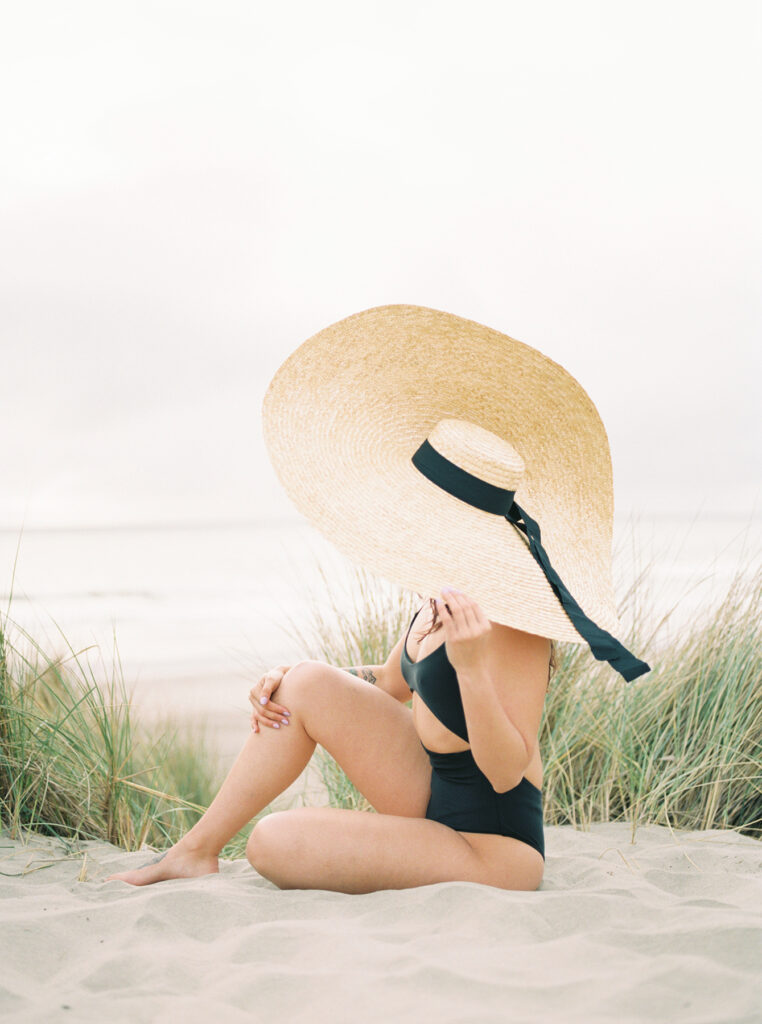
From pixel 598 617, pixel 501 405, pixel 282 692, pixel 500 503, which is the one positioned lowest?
pixel 282 692

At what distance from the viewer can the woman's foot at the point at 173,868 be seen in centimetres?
229

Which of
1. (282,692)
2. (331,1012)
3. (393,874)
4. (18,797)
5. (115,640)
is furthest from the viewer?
(115,640)

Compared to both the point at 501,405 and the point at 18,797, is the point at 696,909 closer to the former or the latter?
the point at 501,405

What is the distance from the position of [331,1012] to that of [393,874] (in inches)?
25.6

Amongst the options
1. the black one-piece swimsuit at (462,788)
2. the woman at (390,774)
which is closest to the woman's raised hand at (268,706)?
the woman at (390,774)

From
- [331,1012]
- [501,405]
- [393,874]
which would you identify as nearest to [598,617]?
[501,405]

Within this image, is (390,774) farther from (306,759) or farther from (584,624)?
(584,624)

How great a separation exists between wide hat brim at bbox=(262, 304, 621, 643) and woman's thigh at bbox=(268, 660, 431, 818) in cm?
47

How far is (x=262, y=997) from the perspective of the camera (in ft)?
5.06

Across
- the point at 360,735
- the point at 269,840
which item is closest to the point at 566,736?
the point at 360,735

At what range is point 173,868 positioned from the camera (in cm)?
232

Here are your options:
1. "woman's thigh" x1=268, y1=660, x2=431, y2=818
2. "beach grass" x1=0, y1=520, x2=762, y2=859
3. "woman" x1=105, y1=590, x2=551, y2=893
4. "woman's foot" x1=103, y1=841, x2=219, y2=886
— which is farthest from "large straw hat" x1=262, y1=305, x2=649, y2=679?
"beach grass" x1=0, y1=520, x2=762, y2=859

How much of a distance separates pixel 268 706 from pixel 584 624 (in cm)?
80

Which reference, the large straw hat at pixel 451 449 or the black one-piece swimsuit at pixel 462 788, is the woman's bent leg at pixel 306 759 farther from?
the large straw hat at pixel 451 449
